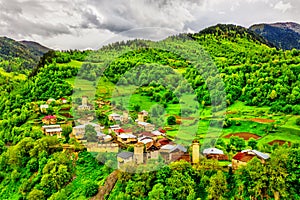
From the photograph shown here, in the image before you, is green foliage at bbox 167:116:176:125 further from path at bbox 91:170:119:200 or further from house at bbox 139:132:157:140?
path at bbox 91:170:119:200

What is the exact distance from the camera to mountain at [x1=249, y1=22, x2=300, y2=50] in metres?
108

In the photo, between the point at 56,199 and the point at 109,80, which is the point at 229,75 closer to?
the point at 109,80

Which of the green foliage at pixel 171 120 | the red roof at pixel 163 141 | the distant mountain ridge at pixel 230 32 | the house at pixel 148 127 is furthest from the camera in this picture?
the distant mountain ridge at pixel 230 32

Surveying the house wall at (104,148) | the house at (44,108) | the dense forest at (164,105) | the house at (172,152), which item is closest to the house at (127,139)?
the house wall at (104,148)

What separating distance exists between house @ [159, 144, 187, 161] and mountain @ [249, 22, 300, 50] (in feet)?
312

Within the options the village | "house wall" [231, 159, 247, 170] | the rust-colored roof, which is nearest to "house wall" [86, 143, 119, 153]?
the village

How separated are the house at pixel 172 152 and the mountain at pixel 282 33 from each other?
9501cm

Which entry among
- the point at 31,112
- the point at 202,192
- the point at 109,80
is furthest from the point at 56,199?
the point at 109,80

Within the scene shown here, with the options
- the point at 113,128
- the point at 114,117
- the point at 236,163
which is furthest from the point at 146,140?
the point at 114,117

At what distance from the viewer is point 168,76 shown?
166ft

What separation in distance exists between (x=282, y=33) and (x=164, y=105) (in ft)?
311

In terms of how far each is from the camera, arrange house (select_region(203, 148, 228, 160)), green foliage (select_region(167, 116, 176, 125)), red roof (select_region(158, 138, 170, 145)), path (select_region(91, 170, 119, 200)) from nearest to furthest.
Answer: path (select_region(91, 170, 119, 200)) < house (select_region(203, 148, 228, 160)) < red roof (select_region(158, 138, 170, 145)) < green foliage (select_region(167, 116, 176, 125))

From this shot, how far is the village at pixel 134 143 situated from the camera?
19.6 meters

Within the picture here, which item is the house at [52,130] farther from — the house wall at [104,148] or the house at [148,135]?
the house at [148,135]
